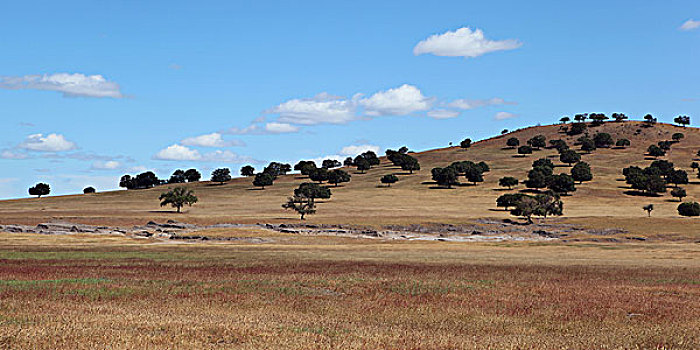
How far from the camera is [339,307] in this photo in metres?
23.1

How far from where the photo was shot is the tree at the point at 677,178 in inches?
6417

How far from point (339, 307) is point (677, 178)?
160 m

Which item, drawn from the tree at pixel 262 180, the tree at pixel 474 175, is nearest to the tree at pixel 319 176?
the tree at pixel 262 180

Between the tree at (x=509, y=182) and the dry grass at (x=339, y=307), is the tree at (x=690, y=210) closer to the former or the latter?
the tree at (x=509, y=182)

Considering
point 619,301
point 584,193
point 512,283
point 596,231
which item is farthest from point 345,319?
point 584,193

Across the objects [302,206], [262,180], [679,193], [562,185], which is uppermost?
[262,180]

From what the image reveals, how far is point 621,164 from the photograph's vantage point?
195 m

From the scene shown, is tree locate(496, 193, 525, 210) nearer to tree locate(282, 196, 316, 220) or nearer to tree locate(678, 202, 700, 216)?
tree locate(678, 202, 700, 216)

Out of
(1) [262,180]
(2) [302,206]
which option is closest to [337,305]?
(2) [302,206]

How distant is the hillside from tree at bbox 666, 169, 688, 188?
105 inches

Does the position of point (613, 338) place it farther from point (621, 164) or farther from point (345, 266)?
point (621, 164)

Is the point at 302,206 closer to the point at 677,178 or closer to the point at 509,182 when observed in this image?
the point at 509,182

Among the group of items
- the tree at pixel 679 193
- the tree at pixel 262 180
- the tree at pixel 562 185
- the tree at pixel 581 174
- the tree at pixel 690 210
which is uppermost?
the tree at pixel 262 180

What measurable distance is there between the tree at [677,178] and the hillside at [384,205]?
2.66 metres
